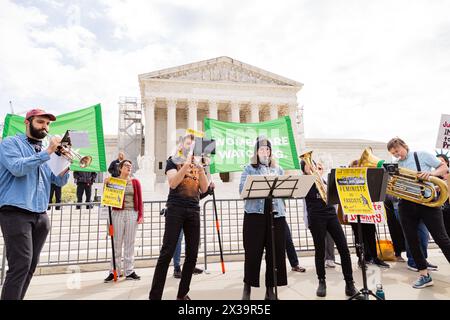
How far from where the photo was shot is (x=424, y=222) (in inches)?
176

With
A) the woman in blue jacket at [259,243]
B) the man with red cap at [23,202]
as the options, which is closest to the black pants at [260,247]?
the woman in blue jacket at [259,243]

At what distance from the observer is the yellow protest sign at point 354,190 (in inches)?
142

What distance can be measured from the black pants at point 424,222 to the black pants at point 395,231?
7.59 ft

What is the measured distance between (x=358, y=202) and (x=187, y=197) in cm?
225

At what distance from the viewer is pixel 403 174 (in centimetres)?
464

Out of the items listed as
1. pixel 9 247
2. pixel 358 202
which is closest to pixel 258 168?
pixel 358 202

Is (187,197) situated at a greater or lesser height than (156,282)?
greater

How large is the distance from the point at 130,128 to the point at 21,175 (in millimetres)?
41040

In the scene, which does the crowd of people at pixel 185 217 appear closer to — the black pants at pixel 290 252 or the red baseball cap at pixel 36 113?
the red baseball cap at pixel 36 113

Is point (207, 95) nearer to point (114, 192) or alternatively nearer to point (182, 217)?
point (114, 192)

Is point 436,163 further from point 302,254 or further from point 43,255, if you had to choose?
point 43,255

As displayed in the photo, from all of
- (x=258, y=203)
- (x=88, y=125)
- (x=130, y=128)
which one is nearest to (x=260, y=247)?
(x=258, y=203)

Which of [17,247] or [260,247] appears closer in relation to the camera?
[17,247]
